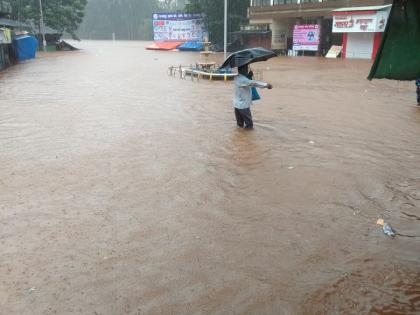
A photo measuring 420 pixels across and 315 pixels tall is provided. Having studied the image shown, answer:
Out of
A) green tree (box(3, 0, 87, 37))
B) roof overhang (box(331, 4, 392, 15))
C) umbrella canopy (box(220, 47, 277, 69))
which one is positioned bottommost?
umbrella canopy (box(220, 47, 277, 69))

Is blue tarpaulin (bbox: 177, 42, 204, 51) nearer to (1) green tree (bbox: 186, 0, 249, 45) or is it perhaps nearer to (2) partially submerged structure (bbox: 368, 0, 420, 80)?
(1) green tree (bbox: 186, 0, 249, 45)

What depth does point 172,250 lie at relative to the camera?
434 centimetres

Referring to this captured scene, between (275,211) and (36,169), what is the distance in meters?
4.08

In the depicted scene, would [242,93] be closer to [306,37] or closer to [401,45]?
[401,45]

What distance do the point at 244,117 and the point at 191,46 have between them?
39.9 metres

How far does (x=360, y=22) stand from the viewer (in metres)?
30.0

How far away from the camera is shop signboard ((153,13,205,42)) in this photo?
49.9 metres

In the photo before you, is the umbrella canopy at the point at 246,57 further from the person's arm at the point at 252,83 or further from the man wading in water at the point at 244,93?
the person's arm at the point at 252,83

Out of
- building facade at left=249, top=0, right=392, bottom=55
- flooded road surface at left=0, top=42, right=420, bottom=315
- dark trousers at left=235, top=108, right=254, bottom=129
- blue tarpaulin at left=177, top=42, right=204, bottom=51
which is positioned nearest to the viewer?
flooded road surface at left=0, top=42, right=420, bottom=315

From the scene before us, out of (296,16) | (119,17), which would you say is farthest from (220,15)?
(119,17)

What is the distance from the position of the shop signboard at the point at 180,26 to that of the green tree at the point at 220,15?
4.98ft

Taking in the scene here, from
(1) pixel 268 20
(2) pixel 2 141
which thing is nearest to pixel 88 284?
(2) pixel 2 141

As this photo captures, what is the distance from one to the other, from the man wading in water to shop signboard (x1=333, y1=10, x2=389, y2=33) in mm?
23352

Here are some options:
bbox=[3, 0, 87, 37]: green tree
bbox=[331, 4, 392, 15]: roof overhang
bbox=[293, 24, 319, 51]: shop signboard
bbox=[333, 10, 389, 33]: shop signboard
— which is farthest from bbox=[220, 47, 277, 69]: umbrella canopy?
bbox=[3, 0, 87, 37]: green tree
